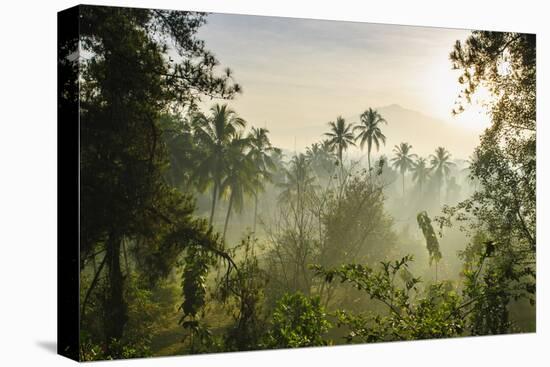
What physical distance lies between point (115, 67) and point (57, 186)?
1215 millimetres

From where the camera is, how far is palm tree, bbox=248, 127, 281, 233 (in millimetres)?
9875

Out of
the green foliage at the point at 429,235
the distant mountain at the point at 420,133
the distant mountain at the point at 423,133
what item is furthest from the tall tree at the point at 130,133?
the green foliage at the point at 429,235

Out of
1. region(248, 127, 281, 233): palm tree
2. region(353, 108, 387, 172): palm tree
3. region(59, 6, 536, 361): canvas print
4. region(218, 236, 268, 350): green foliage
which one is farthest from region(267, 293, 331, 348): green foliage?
region(353, 108, 387, 172): palm tree

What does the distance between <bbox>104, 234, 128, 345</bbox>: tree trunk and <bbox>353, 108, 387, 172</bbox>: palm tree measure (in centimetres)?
279

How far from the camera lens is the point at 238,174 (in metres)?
9.76

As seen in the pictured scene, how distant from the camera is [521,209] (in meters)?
11.2

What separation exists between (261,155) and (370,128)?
4.12ft

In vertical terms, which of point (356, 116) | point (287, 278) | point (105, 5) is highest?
point (105, 5)

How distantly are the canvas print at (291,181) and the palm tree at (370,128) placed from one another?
0.08ft

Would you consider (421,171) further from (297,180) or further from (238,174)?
(238,174)

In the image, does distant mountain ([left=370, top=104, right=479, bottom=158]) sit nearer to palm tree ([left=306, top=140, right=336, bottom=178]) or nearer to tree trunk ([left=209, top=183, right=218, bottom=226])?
palm tree ([left=306, top=140, right=336, bottom=178])

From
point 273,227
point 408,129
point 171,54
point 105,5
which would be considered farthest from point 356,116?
point 105,5

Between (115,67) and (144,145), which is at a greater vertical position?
(115,67)

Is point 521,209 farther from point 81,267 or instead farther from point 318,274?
point 81,267
